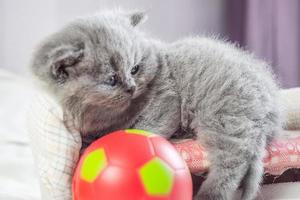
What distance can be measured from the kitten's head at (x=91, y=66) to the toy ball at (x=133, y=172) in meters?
0.16

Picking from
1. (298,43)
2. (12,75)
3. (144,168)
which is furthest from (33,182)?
(298,43)

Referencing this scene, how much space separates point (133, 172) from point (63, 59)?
36cm

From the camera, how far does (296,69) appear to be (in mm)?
3092

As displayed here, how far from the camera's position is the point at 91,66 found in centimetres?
157

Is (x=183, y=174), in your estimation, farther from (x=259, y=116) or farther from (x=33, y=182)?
(x=33, y=182)

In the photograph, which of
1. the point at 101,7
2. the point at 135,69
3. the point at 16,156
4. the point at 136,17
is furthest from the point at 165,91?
the point at 101,7

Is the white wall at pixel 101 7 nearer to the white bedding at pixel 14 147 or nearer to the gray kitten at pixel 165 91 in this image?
the white bedding at pixel 14 147

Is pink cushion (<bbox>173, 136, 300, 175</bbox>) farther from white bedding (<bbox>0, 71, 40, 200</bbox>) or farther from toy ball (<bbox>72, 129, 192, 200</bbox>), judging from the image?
white bedding (<bbox>0, 71, 40, 200</bbox>)

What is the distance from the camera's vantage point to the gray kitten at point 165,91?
1.58 m

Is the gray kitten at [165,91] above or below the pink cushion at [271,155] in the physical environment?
above

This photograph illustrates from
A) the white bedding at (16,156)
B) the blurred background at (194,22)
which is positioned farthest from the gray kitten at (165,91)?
the blurred background at (194,22)

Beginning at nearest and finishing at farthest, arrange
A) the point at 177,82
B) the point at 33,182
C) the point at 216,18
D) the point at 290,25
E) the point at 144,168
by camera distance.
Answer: the point at 144,168 < the point at 177,82 < the point at 33,182 < the point at 290,25 < the point at 216,18

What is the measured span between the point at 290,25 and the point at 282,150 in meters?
1.50

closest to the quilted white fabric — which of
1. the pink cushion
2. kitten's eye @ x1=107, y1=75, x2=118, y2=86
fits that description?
kitten's eye @ x1=107, y1=75, x2=118, y2=86
